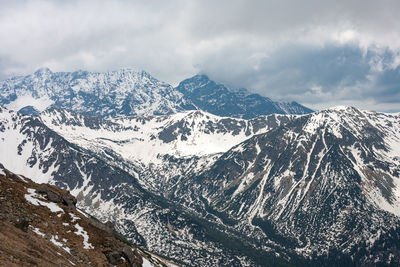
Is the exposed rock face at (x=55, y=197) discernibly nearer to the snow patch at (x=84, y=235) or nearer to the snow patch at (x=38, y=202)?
the snow patch at (x=38, y=202)

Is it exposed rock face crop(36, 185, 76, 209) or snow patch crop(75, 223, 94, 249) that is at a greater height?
exposed rock face crop(36, 185, 76, 209)

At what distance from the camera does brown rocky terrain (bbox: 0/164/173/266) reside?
1973 inches

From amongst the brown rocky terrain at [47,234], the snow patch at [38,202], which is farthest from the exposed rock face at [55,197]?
the snow patch at [38,202]

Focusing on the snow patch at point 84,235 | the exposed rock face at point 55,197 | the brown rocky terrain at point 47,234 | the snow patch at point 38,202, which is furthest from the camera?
the exposed rock face at point 55,197

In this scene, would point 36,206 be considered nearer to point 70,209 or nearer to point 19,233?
point 70,209

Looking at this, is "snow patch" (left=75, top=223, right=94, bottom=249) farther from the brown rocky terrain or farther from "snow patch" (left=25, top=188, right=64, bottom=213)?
"snow patch" (left=25, top=188, right=64, bottom=213)

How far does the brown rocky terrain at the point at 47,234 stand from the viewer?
50.1 metres

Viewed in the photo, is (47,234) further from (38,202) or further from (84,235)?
(38,202)

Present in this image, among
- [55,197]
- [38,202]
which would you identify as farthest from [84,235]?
[55,197]

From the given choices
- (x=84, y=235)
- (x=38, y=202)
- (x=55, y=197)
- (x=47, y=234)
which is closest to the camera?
(x=47, y=234)

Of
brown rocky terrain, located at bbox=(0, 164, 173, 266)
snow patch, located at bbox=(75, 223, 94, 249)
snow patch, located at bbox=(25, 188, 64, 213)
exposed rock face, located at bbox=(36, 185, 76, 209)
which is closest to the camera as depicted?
brown rocky terrain, located at bbox=(0, 164, 173, 266)

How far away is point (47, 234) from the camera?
65.5 metres

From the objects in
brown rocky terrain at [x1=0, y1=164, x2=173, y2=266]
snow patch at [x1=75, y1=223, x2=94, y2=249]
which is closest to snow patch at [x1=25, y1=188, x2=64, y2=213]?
brown rocky terrain at [x1=0, y1=164, x2=173, y2=266]

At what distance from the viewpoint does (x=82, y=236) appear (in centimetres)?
7381
